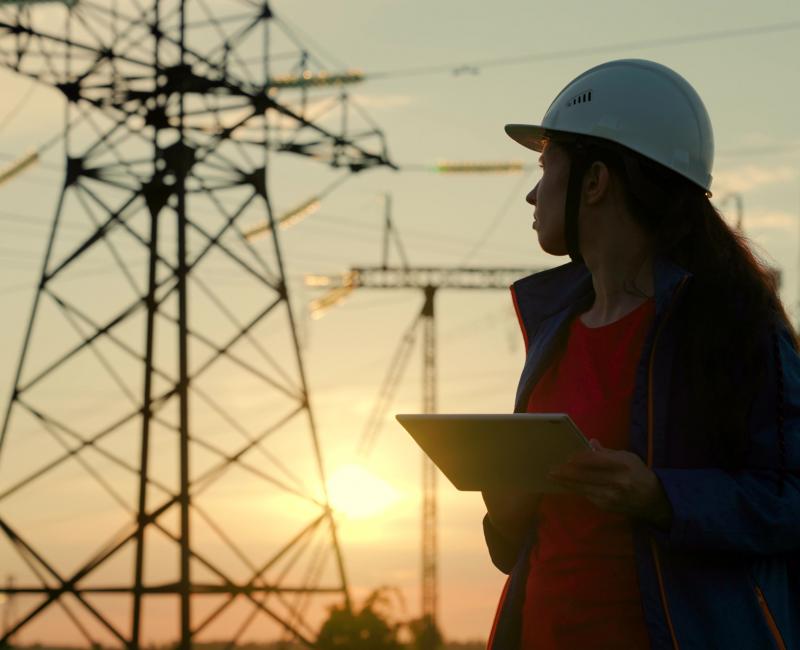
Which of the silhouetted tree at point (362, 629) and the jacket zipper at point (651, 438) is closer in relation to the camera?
the jacket zipper at point (651, 438)

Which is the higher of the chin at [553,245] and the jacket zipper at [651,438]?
the chin at [553,245]

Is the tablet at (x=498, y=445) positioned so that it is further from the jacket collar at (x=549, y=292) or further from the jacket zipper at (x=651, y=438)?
the jacket collar at (x=549, y=292)

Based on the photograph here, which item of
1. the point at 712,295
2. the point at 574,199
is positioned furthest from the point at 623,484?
the point at 574,199

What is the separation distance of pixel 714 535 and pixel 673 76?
1.14 m

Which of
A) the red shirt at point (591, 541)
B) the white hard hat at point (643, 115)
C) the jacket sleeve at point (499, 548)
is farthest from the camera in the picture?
the jacket sleeve at point (499, 548)

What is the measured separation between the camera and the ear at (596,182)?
3701 millimetres

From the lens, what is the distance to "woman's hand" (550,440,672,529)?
326 cm

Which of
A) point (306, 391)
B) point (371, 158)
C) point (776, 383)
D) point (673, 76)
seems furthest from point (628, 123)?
point (371, 158)

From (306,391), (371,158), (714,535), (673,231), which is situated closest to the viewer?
(714,535)

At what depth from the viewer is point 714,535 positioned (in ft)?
10.7

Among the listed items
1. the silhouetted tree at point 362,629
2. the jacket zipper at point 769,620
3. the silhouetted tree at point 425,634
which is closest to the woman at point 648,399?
the jacket zipper at point 769,620

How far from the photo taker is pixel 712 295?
3.50m

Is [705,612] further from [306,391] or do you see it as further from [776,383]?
[306,391]

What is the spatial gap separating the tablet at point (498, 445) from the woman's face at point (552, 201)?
57 centimetres
